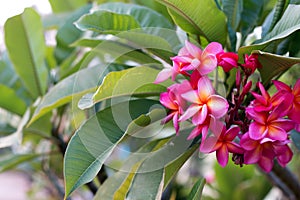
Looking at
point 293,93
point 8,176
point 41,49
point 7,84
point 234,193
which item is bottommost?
point 8,176

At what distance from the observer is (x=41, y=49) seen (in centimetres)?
103

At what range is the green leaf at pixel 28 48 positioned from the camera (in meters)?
0.99

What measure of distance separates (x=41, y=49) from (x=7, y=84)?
0.55 ft

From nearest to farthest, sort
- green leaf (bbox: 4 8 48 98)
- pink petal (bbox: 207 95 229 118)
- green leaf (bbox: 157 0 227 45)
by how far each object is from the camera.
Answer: pink petal (bbox: 207 95 229 118) → green leaf (bbox: 157 0 227 45) → green leaf (bbox: 4 8 48 98)

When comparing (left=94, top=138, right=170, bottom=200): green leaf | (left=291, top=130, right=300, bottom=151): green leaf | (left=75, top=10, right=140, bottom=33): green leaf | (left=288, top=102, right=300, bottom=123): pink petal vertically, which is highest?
(left=75, top=10, right=140, bottom=33): green leaf

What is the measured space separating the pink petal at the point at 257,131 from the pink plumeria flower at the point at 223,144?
0.08 ft

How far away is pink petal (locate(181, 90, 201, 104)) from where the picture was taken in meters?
0.58

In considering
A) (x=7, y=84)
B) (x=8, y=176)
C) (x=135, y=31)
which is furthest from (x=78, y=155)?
(x=8, y=176)

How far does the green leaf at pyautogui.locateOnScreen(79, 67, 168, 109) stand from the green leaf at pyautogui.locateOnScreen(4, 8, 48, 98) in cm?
39

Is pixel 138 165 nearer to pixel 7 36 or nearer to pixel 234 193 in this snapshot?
pixel 7 36

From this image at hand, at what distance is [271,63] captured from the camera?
25.0 inches

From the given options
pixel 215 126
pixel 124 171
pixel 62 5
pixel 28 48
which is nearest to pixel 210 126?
pixel 215 126

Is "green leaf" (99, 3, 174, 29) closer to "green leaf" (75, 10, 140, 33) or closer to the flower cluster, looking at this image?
"green leaf" (75, 10, 140, 33)

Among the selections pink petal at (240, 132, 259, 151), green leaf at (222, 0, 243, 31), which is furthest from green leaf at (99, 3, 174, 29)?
pink petal at (240, 132, 259, 151)
